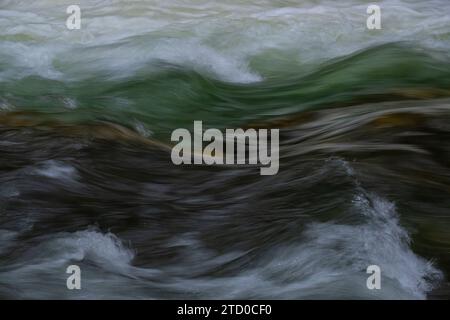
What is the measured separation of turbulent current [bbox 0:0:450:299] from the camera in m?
4.66

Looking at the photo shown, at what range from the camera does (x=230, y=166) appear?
583cm

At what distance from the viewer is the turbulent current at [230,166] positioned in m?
4.66

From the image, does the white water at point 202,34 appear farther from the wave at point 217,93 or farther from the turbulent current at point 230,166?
the wave at point 217,93

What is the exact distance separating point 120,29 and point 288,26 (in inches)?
52.0

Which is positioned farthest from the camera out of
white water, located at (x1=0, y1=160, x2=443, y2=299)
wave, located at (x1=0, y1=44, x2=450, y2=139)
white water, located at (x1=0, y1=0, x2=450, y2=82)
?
white water, located at (x1=0, y1=0, x2=450, y2=82)

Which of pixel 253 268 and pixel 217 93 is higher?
pixel 217 93

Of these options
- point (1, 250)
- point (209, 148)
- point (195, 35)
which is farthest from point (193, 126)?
point (1, 250)

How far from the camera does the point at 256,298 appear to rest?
4.44 metres

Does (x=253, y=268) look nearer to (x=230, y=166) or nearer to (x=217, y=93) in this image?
(x=230, y=166)

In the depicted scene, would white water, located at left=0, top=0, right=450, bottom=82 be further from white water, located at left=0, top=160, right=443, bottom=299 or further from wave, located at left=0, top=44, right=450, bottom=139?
white water, located at left=0, top=160, right=443, bottom=299

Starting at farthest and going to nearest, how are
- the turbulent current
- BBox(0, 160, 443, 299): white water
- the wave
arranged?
the wave
the turbulent current
BBox(0, 160, 443, 299): white water

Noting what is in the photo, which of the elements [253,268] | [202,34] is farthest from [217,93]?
[253,268]

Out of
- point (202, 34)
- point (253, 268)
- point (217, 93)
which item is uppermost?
point (202, 34)

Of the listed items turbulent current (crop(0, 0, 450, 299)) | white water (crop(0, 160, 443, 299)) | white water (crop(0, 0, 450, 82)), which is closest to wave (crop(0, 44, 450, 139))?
turbulent current (crop(0, 0, 450, 299))
